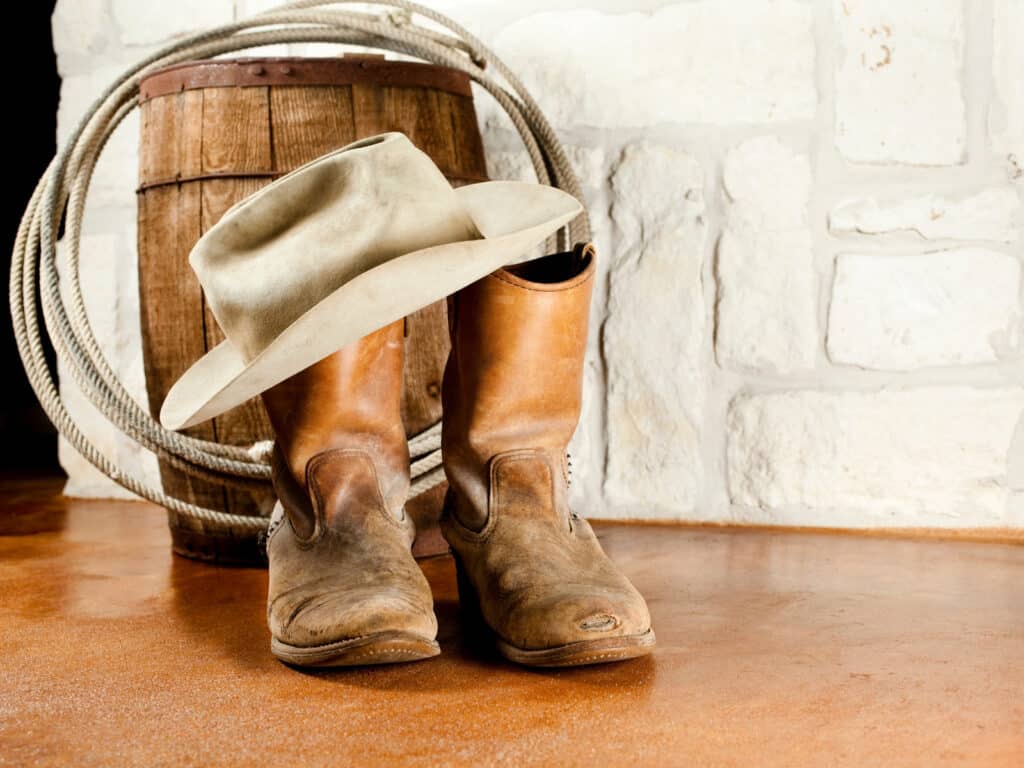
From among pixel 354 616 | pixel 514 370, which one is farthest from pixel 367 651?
pixel 514 370

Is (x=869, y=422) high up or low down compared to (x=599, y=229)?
down

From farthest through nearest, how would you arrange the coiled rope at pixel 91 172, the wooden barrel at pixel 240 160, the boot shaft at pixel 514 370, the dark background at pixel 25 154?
1. the dark background at pixel 25 154
2. the coiled rope at pixel 91 172
3. the wooden barrel at pixel 240 160
4. the boot shaft at pixel 514 370

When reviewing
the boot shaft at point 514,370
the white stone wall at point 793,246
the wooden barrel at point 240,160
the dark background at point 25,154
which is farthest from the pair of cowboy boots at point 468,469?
the dark background at point 25,154

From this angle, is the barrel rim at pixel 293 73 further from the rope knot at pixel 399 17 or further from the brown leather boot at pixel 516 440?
the brown leather boot at pixel 516 440

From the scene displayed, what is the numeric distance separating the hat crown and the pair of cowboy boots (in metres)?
0.09

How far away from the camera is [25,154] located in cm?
295

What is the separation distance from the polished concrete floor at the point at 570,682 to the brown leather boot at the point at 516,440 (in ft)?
0.26

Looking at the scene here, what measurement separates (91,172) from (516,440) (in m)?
0.89

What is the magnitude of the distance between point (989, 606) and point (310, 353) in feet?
2.64

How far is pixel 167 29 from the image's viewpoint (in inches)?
75.7

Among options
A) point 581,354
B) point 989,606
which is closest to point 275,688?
point 581,354

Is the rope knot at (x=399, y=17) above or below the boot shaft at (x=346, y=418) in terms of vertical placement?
above

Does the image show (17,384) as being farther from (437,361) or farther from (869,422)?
(869,422)

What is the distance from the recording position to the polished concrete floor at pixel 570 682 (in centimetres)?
77
